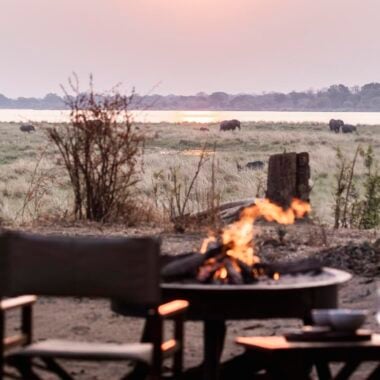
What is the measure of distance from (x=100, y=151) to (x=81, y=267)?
8.76 meters

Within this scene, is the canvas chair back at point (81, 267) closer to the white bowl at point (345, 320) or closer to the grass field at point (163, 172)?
the white bowl at point (345, 320)

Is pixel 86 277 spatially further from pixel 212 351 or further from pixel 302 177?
pixel 302 177

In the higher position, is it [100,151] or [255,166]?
[100,151]

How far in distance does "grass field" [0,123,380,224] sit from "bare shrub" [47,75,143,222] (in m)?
0.24

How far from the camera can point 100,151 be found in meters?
13.6

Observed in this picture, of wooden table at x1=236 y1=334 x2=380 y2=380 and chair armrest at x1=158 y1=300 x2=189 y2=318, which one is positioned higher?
chair armrest at x1=158 y1=300 x2=189 y2=318

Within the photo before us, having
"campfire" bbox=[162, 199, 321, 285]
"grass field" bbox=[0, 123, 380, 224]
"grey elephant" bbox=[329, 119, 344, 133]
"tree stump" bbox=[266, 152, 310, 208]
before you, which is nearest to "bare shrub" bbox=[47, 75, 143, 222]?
"grass field" bbox=[0, 123, 380, 224]

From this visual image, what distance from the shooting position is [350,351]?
5.16 m

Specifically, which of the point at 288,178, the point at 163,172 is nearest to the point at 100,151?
the point at 288,178

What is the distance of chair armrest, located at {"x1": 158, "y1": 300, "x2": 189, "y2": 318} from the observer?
5.09 metres

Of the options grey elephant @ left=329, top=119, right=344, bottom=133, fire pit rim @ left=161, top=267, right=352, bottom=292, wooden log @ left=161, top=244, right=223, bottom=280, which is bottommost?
grey elephant @ left=329, top=119, right=344, bottom=133

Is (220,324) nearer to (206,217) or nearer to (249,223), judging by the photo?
(249,223)

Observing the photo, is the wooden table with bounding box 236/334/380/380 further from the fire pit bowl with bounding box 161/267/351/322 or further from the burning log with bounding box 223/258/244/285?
the burning log with bounding box 223/258/244/285

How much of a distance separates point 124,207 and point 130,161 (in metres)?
0.57
